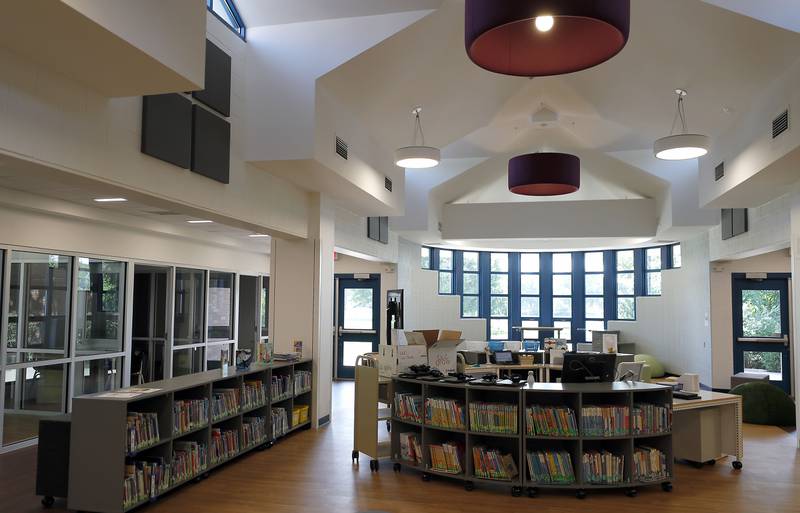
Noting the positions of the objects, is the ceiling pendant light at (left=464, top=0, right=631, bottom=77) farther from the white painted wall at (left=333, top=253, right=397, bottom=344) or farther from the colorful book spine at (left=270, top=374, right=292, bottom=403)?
the white painted wall at (left=333, top=253, right=397, bottom=344)

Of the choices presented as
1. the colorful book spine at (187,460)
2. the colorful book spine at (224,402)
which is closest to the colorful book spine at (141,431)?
the colorful book spine at (187,460)

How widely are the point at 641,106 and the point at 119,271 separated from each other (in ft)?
26.7

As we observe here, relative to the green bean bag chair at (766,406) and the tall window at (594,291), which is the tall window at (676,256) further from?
the green bean bag chair at (766,406)

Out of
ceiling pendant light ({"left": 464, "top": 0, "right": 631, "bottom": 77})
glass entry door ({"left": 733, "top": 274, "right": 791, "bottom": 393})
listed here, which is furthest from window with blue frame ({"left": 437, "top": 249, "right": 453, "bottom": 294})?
ceiling pendant light ({"left": 464, "top": 0, "right": 631, "bottom": 77})

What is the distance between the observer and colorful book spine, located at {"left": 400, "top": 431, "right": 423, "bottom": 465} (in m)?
6.74

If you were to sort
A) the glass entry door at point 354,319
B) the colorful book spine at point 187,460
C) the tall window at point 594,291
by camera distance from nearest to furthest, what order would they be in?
the colorful book spine at point 187,460 < the glass entry door at point 354,319 < the tall window at point 594,291

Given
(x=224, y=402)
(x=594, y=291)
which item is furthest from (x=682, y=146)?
(x=594, y=291)

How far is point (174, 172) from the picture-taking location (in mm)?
6109

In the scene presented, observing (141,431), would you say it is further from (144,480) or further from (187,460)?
(187,460)

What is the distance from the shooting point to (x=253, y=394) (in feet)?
24.8

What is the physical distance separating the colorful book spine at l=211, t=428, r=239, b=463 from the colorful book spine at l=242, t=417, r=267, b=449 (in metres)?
0.18

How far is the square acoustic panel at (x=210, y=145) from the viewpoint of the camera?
6.41 metres

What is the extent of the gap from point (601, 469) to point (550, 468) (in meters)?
0.49

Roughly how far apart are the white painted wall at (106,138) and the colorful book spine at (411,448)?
3132 mm
